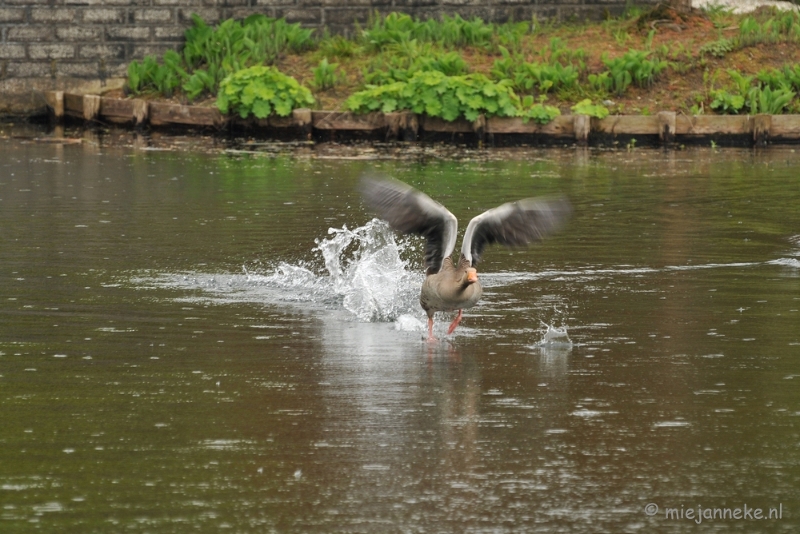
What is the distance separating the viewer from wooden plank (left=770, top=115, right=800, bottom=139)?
25203mm

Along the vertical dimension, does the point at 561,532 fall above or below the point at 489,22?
below

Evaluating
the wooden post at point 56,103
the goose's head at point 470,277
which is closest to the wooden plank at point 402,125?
the wooden post at point 56,103

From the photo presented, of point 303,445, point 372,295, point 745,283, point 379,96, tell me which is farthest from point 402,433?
point 379,96

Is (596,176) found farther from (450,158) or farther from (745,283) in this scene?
(745,283)

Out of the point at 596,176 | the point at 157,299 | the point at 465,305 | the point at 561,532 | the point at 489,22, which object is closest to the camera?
the point at 561,532

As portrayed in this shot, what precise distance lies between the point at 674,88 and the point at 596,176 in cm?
697

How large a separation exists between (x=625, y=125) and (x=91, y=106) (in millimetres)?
10387

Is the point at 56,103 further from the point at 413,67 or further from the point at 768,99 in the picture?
the point at 768,99

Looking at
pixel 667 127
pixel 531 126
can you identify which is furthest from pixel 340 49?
pixel 667 127

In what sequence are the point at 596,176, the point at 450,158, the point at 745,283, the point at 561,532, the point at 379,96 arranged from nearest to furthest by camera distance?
1. the point at 561,532
2. the point at 745,283
3. the point at 596,176
4. the point at 450,158
5. the point at 379,96

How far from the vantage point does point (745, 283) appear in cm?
1208

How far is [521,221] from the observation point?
10570 mm

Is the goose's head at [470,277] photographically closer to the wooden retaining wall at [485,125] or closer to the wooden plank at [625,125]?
the wooden retaining wall at [485,125]

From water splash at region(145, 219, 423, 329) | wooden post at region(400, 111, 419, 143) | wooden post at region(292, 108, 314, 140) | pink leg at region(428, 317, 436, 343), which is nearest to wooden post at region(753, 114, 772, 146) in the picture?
wooden post at region(400, 111, 419, 143)
